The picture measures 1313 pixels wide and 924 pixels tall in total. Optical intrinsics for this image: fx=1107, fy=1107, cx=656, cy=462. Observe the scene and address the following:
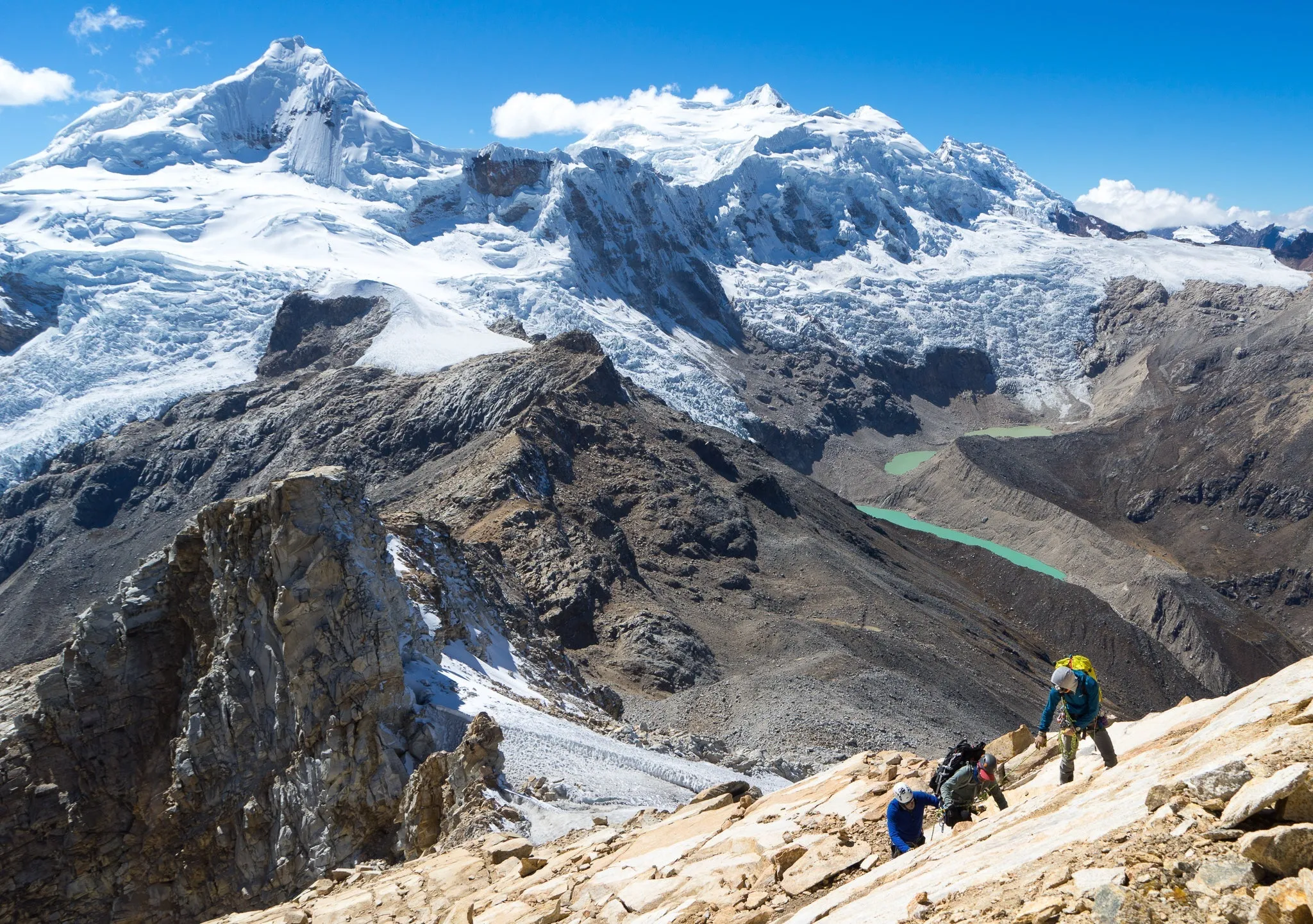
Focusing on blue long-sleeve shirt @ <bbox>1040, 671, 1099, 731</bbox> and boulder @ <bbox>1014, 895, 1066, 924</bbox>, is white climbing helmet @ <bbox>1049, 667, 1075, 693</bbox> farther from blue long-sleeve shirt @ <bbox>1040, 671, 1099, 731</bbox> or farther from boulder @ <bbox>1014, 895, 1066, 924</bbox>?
boulder @ <bbox>1014, 895, 1066, 924</bbox>

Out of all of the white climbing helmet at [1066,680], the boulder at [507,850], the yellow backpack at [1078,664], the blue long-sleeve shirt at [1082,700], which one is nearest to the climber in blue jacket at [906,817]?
the blue long-sleeve shirt at [1082,700]

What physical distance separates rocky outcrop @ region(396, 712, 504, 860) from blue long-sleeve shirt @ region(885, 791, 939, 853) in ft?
37.8

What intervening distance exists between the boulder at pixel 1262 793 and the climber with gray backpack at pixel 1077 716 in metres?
4.01

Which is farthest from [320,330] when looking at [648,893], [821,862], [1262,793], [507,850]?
[1262,793]

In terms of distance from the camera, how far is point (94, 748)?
31.4m

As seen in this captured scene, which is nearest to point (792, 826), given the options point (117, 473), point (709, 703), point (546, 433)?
point (709, 703)

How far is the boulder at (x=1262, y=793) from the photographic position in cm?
790

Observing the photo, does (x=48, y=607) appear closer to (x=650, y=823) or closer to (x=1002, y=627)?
(x=1002, y=627)

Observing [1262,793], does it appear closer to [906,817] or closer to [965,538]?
[906,817]

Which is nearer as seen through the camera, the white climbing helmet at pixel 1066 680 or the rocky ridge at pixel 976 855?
the rocky ridge at pixel 976 855

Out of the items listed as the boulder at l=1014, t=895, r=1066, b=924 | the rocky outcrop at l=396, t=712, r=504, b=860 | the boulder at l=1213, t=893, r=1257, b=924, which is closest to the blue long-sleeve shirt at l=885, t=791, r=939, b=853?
the boulder at l=1014, t=895, r=1066, b=924

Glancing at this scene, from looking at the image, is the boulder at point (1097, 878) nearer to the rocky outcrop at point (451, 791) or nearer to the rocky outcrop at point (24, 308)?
the rocky outcrop at point (451, 791)

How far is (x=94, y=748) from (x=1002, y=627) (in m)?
81.9

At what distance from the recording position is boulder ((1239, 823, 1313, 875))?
7555mm
